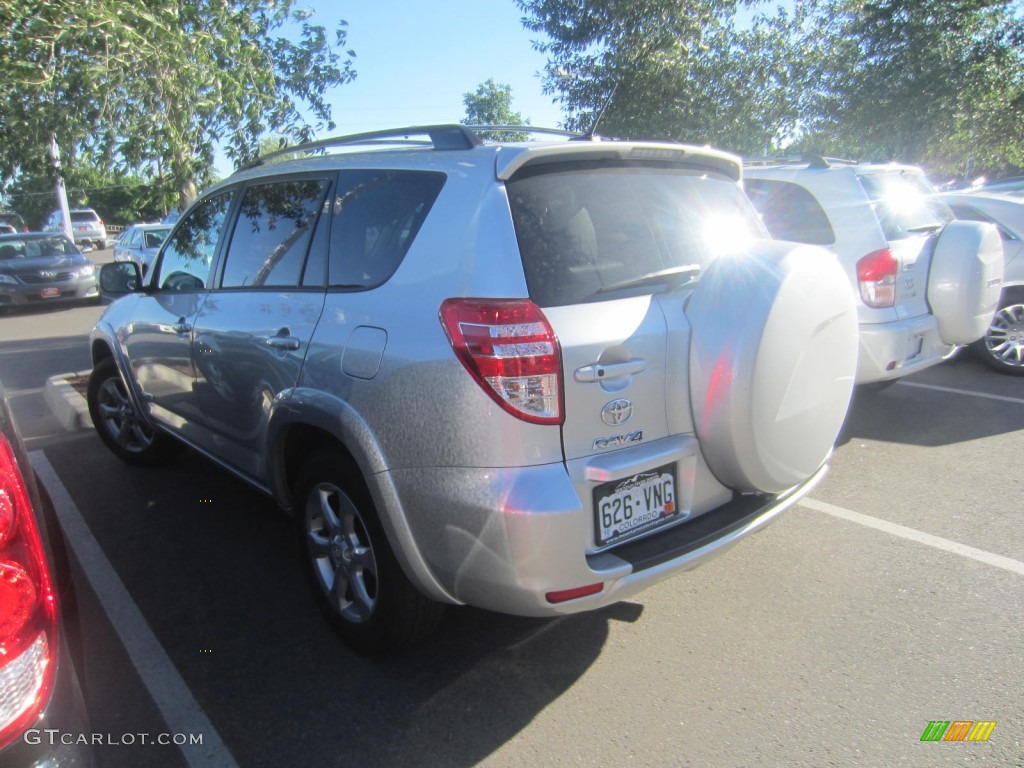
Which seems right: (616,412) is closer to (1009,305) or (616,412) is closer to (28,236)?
(1009,305)

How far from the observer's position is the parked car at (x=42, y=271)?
48.6 feet

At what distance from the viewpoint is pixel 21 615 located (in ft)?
5.25

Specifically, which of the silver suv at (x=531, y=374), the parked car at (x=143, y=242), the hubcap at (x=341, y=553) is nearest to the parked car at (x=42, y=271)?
the parked car at (x=143, y=242)

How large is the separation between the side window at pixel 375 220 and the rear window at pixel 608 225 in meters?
0.40

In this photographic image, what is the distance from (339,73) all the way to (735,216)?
16.9 ft

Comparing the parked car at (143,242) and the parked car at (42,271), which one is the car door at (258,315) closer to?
the parked car at (42,271)

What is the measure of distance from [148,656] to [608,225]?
2398 millimetres

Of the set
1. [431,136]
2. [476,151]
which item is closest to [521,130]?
[431,136]

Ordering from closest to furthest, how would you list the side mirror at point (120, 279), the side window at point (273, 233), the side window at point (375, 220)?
the side window at point (375, 220), the side window at point (273, 233), the side mirror at point (120, 279)

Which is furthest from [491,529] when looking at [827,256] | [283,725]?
[827,256]

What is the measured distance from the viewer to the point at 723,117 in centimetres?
1219

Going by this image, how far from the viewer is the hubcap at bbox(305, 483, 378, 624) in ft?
9.59

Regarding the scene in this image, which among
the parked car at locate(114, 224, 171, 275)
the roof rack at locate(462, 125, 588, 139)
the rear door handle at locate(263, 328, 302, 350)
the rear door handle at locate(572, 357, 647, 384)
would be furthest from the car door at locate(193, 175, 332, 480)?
the parked car at locate(114, 224, 171, 275)

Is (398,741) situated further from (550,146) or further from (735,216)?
(735,216)
